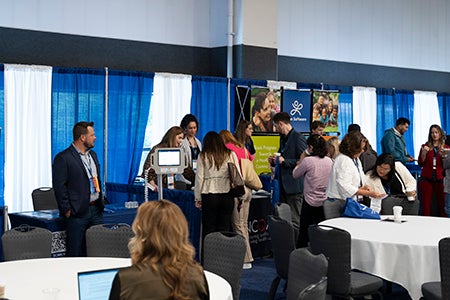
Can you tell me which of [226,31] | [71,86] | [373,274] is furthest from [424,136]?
[373,274]

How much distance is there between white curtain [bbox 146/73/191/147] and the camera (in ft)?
→ 31.0

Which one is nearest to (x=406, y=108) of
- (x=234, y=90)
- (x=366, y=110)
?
(x=366, y=110)

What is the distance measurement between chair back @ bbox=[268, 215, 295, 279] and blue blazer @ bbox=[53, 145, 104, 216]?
5.16 feet

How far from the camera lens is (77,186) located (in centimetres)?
599

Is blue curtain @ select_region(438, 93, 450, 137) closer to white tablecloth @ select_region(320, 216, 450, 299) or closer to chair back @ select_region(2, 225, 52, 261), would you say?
white tablecloth @ select_region(320, 216, 450, 299)

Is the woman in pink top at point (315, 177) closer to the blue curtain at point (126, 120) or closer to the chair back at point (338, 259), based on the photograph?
the chair back at point (338, 259)

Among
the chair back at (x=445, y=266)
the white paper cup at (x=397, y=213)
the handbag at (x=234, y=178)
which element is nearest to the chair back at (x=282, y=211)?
the handbag at (x=234, y=178)

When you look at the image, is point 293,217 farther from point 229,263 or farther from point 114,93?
point 229,263

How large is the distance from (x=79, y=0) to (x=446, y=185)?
4.98 metres

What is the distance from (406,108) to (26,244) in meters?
9.45

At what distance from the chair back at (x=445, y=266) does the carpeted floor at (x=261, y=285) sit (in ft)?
5.93

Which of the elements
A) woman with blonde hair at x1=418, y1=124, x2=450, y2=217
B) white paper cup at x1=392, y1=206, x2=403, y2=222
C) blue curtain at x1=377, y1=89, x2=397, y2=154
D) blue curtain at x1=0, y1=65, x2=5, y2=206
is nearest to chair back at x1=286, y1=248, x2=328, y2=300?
white paper cup at x1=392, y1=206, x2=403, y2=222

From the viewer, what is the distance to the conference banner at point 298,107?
10.7 m

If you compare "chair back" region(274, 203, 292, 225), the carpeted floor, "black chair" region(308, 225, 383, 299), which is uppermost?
"chair back" region(274, 203, 292, 225)
